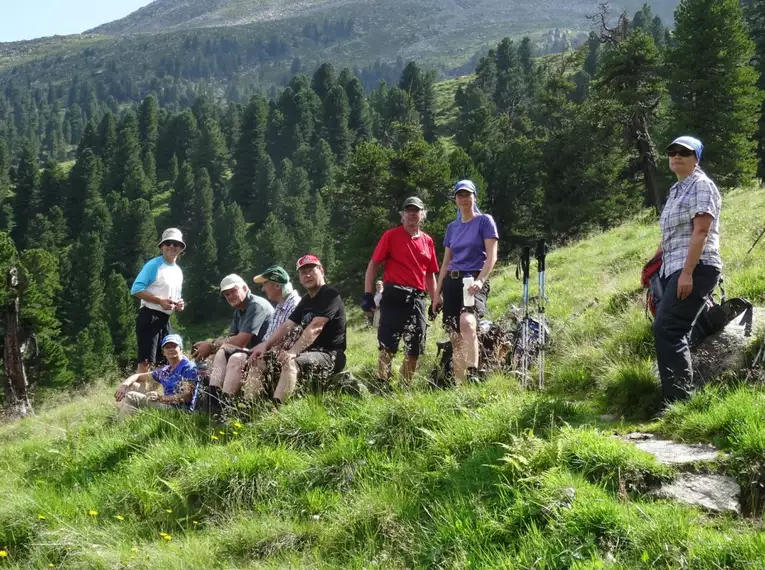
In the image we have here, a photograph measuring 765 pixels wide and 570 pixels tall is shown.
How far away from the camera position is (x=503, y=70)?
3853 inches

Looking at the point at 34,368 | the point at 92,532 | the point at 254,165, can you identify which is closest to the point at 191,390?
the point at 92,532

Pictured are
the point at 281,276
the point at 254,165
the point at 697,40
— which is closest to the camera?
the point at 281,276

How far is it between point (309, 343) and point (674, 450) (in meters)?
3.45

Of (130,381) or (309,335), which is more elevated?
(309,335)

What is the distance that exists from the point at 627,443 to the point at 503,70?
101 metres

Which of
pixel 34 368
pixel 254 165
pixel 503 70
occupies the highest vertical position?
pixel 503 70

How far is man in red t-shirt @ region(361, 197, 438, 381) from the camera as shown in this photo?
6.62 m

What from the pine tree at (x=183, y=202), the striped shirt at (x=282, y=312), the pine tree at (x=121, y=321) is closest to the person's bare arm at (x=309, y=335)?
the striped shirt at (x=282, y=312)

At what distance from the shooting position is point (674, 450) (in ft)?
13.6

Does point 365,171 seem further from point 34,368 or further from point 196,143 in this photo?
point 196,143

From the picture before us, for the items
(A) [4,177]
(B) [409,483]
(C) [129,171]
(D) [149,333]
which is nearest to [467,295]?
(B) [409,483]

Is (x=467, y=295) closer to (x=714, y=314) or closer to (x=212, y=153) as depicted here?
(x=714, y=314)

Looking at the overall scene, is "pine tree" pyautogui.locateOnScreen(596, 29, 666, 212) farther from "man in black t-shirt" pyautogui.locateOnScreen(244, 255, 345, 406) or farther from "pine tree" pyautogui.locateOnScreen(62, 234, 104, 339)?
"pine tree" pyautogui.locateOnScreen(62, 234, 104, 339)

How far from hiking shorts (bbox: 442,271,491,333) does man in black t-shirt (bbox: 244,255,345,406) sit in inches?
43.5
